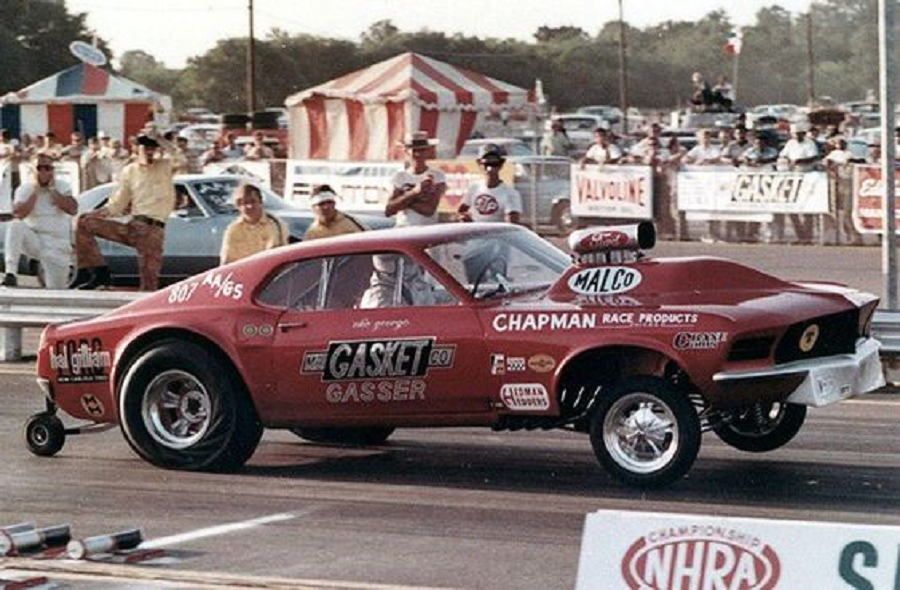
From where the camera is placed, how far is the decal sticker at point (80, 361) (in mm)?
11969

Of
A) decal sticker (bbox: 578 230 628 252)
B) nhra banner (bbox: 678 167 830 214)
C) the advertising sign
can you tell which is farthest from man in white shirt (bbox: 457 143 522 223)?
the advertising sign

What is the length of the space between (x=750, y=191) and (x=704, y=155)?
146 cm

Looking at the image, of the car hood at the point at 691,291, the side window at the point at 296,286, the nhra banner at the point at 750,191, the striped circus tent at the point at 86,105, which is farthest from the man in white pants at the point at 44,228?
the striped circus tent at the point at 86,105

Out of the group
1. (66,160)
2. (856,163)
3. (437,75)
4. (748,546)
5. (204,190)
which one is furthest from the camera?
(437,75)

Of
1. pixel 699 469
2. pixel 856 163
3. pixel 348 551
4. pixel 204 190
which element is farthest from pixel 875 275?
pixel 348 551

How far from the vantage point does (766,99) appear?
8769cm

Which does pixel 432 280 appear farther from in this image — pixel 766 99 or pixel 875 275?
pixel 766 99

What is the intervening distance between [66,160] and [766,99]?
5642 centimetres

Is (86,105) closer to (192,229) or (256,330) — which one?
(192,229)

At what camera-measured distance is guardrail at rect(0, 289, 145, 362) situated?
15.9 m

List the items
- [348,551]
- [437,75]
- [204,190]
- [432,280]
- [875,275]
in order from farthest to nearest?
[437,75] < [875,275] < [204,190] < [432,280] < [348,551]

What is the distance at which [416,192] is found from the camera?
15.3 metres

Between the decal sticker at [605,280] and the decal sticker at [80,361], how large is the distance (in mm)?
2762

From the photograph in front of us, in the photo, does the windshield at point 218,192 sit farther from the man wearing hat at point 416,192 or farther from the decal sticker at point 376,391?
the decal sticker at point 376,391
